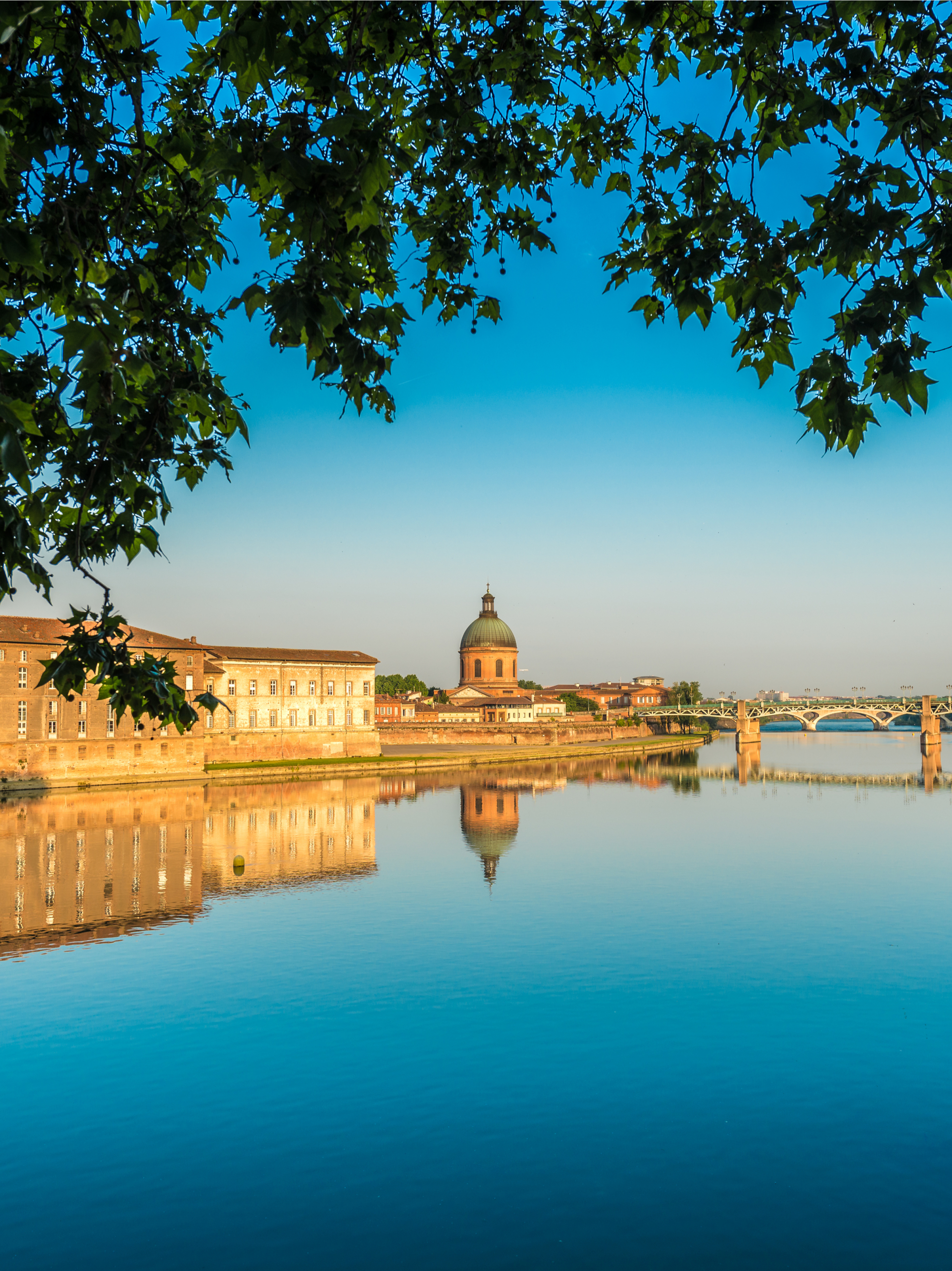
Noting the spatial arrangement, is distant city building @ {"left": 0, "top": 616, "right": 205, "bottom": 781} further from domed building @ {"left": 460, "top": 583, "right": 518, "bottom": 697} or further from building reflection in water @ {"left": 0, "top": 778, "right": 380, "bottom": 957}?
domed building @ {"left": 460, "top": 583, "right": 518, "bottom": 697}

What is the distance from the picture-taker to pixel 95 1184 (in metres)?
11.0

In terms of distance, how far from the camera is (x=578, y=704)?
Result: 15100cm

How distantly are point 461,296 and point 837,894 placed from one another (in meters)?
24.9

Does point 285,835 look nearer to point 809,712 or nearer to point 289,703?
point 289,703

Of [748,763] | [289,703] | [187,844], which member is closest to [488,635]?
[748,763]

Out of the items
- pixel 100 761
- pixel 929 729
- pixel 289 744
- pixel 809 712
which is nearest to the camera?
pixel 100 761

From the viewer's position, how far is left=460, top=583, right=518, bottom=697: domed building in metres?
138

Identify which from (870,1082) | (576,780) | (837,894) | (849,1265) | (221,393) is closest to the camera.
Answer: (221,393)

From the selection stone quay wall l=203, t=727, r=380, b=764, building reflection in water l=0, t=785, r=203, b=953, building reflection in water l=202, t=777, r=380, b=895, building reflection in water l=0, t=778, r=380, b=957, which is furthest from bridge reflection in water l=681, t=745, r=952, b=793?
building reflection in water l=0, t=785, r=203, b=953

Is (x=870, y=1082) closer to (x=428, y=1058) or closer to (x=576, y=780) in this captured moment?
(x=428, y=1058)

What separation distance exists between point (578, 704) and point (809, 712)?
3776 centimetres

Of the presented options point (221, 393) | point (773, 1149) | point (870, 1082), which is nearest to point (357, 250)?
point (221, 393)

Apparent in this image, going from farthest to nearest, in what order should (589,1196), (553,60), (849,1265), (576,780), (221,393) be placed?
(576,780) → (589,1196) → (849,1265) → (553,60) → (221,393)

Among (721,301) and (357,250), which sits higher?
(357,250)
